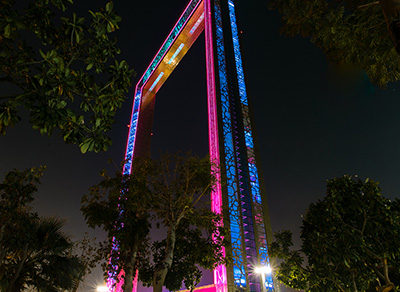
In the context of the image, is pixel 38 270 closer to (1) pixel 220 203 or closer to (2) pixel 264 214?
(1) pixel 220 203

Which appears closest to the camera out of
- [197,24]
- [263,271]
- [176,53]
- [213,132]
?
[263,271]

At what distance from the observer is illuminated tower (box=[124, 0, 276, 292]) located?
13688mm

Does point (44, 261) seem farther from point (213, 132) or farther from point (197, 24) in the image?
point (197, 24)

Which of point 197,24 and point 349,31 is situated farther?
point 197,24

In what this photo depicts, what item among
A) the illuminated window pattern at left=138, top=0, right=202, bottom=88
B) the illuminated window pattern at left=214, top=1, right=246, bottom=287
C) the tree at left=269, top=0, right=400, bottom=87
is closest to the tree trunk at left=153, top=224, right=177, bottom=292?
the illuminated window pattern at left=214, top=1, right=246, bottom=287

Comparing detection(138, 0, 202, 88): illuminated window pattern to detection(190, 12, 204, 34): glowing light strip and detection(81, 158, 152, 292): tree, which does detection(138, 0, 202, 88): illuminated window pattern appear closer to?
detection(190, 12, 204, 34): glowing light strip

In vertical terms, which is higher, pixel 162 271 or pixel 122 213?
pixel 122 213

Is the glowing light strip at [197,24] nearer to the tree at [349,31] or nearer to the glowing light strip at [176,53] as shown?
the glowing light strip at [176,53]

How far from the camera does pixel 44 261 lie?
863 cm

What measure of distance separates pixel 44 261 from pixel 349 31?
1126 cm

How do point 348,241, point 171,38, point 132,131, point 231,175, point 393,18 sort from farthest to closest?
point 132,131, point 171,38, point 231,175, point 348,241, point 393,18

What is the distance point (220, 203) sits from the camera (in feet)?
44.6

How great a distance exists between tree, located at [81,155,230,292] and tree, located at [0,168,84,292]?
6.71 ft

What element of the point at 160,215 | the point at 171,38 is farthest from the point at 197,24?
the point at 160,215
